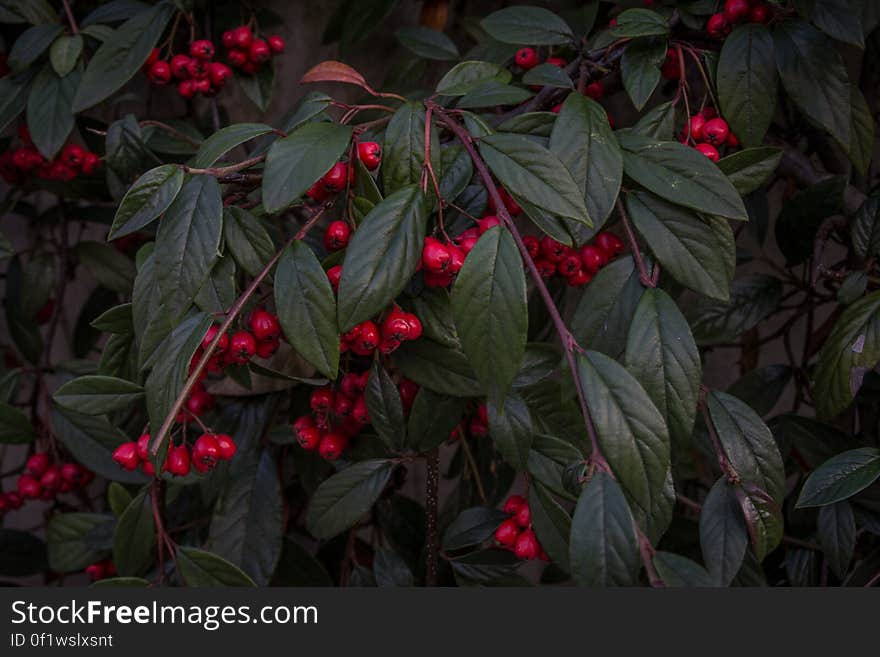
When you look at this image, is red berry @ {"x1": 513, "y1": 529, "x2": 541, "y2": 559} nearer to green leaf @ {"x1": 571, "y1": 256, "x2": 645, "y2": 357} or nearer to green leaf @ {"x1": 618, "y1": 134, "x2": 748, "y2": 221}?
green leaf @ {"x1": 571, "y1": 256, "x2": 645, "y2": 357}

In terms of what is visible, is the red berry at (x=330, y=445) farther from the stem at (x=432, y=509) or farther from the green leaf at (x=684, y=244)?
the green leaf at (x=684, y=244)

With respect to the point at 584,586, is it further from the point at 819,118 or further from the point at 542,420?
the point at 819,118

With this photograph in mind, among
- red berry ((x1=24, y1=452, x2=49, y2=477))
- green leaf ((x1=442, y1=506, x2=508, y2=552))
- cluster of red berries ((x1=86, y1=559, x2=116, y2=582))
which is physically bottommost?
cluster of red berries ((x1=86, y1=559, x2=116, y2=582))

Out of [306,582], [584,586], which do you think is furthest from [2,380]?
[584,586]

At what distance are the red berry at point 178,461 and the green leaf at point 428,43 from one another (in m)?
0.59

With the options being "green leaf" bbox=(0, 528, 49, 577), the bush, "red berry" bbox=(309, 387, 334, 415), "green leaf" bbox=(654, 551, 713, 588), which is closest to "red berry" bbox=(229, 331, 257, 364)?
the bush

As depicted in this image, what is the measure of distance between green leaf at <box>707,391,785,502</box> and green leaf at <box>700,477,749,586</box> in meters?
0.03

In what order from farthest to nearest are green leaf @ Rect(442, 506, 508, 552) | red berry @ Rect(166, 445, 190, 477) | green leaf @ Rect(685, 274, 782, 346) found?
green leaf @ Rect(685, 274, 782, 346) < green leaf @ Rect(442, 506, 508, 552) < red berry @ Rect(166, 445, 190, 477)

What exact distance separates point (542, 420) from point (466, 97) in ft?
0.93

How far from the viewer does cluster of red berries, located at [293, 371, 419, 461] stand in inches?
29.3

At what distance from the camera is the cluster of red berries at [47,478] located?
3.44ft

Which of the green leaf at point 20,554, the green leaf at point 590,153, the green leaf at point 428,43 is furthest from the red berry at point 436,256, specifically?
the green leaf at point 20,554

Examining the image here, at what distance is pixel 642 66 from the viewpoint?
0.75 meters

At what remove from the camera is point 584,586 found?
0.50 m
